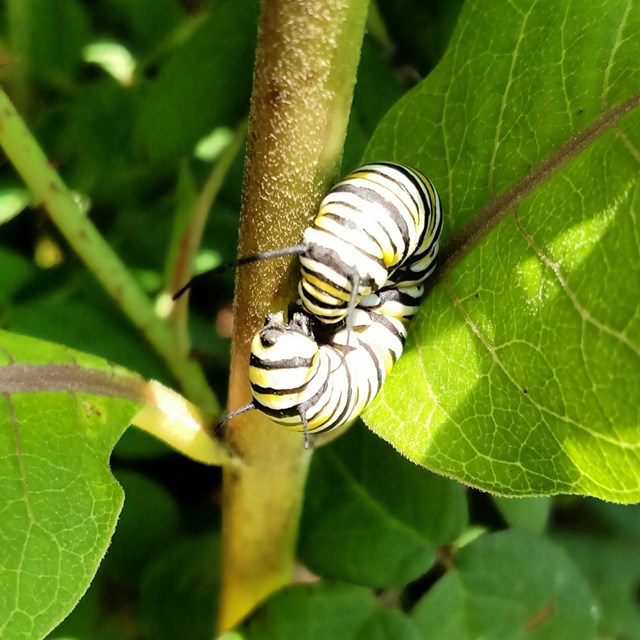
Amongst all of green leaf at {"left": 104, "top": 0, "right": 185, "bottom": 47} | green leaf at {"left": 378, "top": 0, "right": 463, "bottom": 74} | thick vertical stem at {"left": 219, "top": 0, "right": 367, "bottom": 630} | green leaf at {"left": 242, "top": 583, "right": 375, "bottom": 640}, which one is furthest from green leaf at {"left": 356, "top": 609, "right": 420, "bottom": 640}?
green leaf at {"left": 104, "top": 0, "right": 185, "bottom": 47}

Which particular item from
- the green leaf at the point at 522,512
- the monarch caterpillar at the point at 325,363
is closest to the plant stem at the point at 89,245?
the monarch caterpillar at the point at 325,363

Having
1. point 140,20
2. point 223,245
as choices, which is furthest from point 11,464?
point 140,20

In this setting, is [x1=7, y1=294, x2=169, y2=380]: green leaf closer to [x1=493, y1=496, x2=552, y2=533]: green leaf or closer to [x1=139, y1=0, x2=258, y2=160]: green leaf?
[x1=139, y1=0, x2=258, y2=160]: green leaf

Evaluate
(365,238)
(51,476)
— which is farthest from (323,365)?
(51,476)

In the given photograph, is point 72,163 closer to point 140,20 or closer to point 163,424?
point 140,20

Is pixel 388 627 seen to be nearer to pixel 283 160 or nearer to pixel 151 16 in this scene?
pixel 283 160

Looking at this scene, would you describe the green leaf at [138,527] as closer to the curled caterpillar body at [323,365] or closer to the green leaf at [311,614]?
the green leaf at [311,614]
